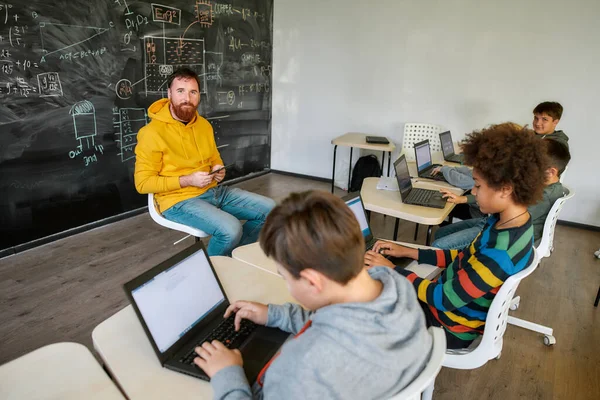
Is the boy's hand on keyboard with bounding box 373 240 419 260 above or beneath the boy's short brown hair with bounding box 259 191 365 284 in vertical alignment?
beneath

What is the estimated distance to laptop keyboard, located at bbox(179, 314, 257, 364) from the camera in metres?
1.10

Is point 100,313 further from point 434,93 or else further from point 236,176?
point 434,93

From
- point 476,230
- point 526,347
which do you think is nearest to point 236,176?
point 476,230

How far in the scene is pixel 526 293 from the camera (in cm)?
296

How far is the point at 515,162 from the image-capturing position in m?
1.39

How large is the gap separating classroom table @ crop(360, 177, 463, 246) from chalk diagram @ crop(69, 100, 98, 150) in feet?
7.39

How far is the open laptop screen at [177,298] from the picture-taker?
1035mm

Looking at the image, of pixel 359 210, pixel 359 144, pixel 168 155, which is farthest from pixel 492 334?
pixel 359 144

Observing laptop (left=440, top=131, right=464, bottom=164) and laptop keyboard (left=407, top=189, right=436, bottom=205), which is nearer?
laptop keyboard (left=407, top=189, right=436, bottom=205)

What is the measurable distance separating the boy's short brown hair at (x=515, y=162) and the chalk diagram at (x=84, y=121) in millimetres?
2994

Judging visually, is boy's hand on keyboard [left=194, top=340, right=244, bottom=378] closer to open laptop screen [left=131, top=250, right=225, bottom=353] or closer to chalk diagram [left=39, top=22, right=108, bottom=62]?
open laptop screen [left=131, top=250, right=225, bottom=353]

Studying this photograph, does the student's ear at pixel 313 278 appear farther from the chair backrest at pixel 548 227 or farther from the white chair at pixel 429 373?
the chair backrest at pixel 548 227

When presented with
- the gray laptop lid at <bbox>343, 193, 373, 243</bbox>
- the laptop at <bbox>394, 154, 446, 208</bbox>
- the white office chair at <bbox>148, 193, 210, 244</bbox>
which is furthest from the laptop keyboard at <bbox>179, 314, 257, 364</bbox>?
the laptop at <bbox>394, 154, 446, 208</bbox>

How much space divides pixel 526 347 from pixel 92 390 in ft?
7.51
